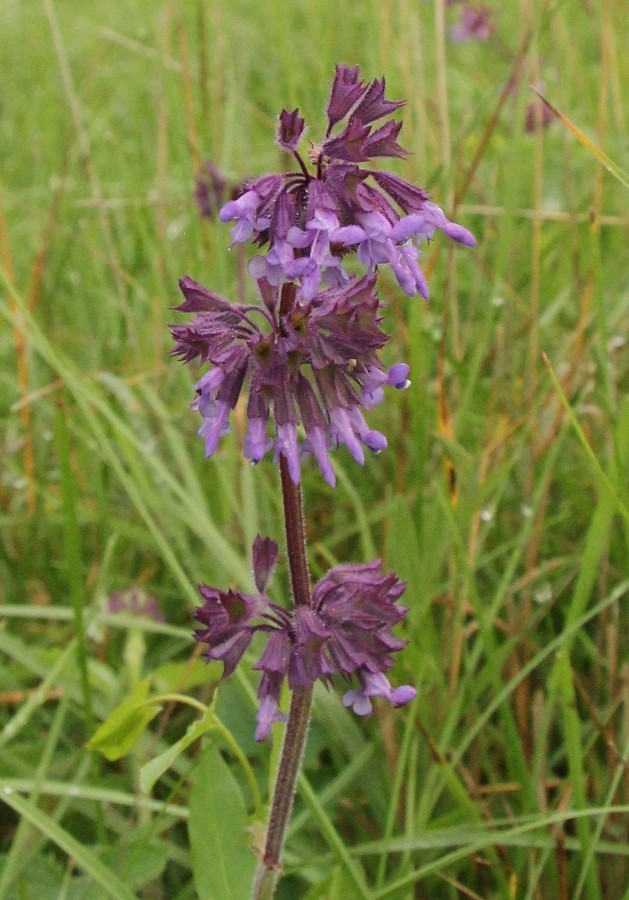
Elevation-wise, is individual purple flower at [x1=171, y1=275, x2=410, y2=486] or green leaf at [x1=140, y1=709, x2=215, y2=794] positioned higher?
individual purple flower at [x1=171, y1=275, x2=410, y2=486]

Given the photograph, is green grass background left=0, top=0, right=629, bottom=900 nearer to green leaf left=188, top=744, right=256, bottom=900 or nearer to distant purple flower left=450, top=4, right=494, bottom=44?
green leaf left=188, top=744, right=256, bottom=900

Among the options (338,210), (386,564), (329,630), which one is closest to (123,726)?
(329,630)

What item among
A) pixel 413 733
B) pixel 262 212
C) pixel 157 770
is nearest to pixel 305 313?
pixel 262 212

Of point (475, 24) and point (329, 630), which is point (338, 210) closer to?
point (329, 630)

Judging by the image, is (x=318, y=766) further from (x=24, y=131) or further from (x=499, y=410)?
(x=24, y=131)

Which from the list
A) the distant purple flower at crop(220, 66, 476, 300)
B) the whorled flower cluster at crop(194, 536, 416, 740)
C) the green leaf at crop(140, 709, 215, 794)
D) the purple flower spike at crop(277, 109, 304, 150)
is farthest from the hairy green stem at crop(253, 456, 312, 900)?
the purple flower spike at crop(277, 109, 304, 150)

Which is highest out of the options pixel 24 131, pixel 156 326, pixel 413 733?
pixel 24 131
